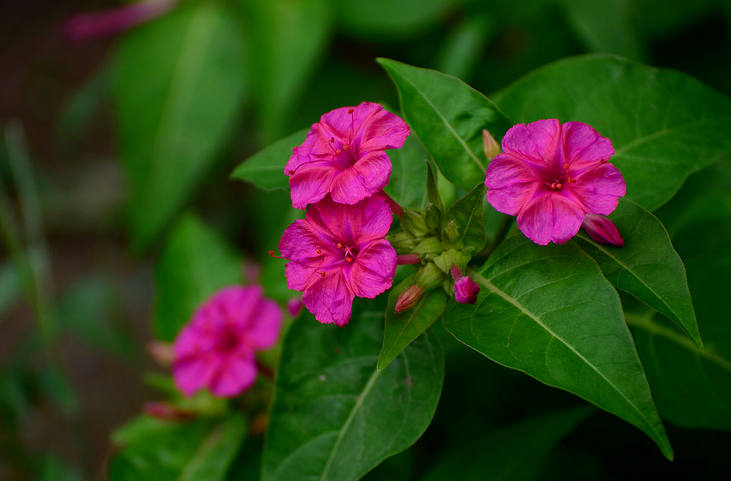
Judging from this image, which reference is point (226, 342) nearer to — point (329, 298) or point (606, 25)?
point (329, 298)

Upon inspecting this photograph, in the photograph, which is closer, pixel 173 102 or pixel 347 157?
pixel 347 157

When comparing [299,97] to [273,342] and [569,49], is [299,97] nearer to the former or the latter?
[569,49]

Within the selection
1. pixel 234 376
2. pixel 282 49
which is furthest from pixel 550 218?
pixel 282 49

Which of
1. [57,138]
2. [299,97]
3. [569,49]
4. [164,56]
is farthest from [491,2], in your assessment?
[57,138]

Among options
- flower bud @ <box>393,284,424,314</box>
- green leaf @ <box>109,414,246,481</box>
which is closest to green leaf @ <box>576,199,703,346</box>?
flower bud @ <box>393,284,424,314</box>

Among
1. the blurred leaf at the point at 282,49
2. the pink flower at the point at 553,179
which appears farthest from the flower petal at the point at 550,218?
the blurred leaf at the point at 282,49

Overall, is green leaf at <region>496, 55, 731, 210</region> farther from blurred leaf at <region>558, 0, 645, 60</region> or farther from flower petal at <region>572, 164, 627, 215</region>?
blurred leaf at <region>558, 0, 645, 60</region>
